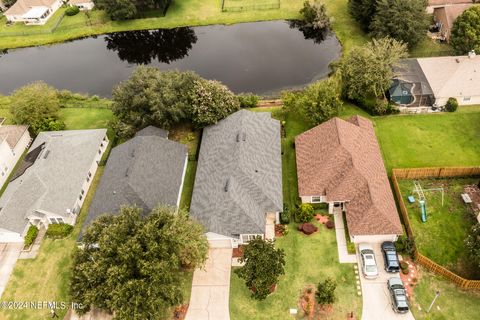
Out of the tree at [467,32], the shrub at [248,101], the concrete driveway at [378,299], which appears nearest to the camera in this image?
the concrete driveway at [378,299]

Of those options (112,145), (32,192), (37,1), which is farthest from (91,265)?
(37,1)

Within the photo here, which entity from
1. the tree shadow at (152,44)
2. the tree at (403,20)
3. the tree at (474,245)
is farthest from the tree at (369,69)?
the tree shadow at (152,44)

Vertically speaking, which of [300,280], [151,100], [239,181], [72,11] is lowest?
[300,280]

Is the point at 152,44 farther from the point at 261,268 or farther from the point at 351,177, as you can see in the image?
the point at 261,268

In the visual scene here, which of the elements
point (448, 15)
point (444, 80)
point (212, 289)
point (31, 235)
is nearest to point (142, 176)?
point (31, 235)

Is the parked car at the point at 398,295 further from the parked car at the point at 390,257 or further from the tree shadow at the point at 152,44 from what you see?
the tree shadow at the point at 152,44

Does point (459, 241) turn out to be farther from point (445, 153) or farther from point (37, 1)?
point (37, 1)

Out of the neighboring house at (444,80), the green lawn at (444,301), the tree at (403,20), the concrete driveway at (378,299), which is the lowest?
the concrete driveway at (378,299)
